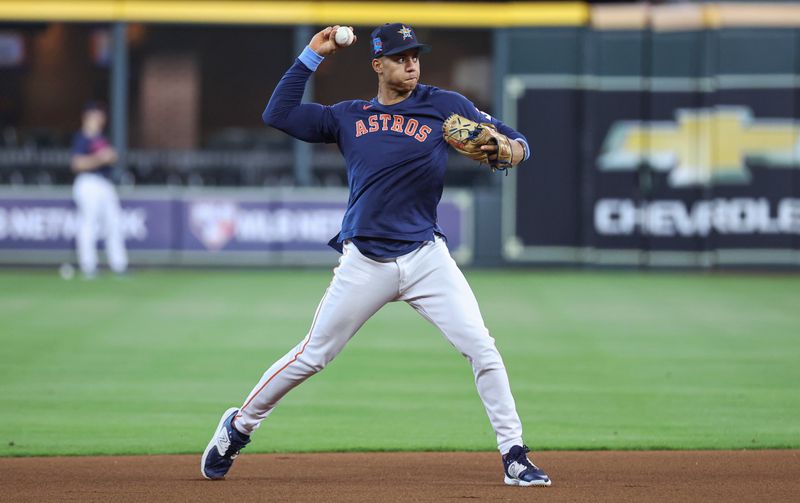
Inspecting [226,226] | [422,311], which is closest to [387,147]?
[422,311]

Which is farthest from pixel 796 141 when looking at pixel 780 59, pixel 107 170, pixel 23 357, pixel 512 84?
pixel 23 357

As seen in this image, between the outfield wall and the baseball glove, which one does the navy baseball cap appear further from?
the outfield wall

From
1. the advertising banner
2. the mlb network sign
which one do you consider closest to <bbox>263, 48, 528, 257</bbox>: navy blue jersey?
the advertising banner

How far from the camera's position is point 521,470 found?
251 inches

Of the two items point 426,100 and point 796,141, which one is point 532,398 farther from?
point 796,141

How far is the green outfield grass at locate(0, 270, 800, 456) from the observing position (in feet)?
26.8

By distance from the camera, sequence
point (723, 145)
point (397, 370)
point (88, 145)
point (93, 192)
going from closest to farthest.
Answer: point (397, 370)
point (88, 145)
point (93, 192)
point (723, 145)

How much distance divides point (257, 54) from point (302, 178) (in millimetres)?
2034

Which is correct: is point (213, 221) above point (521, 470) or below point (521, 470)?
above

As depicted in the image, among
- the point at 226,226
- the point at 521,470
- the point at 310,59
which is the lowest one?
the point at 521,470

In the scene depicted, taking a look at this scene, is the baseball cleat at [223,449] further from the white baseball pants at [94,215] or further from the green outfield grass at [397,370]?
the white baseball pants at [94,215]

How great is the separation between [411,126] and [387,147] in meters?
0.15

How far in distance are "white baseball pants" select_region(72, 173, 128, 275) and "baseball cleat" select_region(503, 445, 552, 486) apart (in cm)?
1255

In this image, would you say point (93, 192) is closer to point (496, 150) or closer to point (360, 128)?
point (360, 128)
